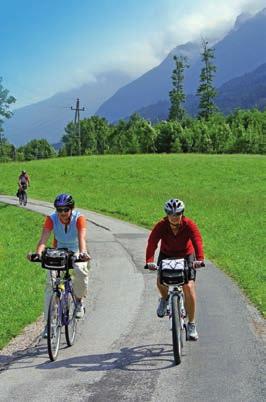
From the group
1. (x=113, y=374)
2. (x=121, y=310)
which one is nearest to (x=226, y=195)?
(x=121, y=310)

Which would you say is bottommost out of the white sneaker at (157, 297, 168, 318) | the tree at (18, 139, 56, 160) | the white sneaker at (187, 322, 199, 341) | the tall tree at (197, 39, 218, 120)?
the white sneaker at (187, 322, 199, 341)

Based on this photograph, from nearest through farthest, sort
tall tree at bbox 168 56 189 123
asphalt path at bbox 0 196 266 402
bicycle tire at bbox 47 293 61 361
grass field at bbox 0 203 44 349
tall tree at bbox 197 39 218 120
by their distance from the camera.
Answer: asphalt path at bbox 0 196 266 402 < bicycle tire at bbox 47 293 61 361 < grass field at bbox 0 203 44 349 < tall tree at bbox 197 39 218 120 < tall tree at bbox 168 56 189 123

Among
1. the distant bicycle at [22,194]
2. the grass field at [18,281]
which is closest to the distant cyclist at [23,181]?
the distant bicycle at [22,194]

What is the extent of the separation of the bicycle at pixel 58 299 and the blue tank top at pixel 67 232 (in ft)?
1.37

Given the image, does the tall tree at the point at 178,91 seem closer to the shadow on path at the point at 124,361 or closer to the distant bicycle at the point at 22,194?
the distant bicycle at the point at 22,194

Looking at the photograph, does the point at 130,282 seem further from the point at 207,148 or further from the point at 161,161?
the point at 207,148

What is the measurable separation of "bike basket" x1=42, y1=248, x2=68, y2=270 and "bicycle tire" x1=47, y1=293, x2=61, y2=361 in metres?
0.41

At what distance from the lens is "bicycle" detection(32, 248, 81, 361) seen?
7.50 metres

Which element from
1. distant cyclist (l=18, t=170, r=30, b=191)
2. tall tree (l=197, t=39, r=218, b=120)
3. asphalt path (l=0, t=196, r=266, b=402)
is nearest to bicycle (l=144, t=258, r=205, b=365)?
asphalt path (l=0, t=196, r=266, b=402)

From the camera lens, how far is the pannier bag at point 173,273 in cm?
753

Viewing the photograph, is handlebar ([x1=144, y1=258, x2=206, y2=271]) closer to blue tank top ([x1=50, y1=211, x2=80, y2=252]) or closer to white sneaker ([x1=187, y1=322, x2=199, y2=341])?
white sneaker ([x1=187, y1=322, x2=199, y2=341])

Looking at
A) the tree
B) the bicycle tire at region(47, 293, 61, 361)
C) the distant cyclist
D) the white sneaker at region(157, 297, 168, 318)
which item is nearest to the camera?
the bicycle tire at region(47, 293, 61, 361)

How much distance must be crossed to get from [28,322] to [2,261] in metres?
8.55

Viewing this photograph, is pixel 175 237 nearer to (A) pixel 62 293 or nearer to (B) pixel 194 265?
(B) pixel 194 265
